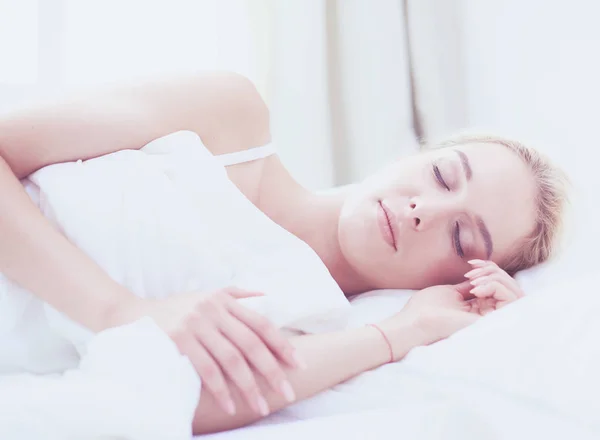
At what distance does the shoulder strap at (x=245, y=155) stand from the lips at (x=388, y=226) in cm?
29

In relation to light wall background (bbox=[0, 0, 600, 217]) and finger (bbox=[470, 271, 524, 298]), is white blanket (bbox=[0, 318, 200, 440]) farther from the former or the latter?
light wall background (bbox=[0, 0, 600, 217])

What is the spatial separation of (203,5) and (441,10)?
798mm

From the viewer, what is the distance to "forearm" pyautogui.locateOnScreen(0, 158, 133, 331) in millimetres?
773

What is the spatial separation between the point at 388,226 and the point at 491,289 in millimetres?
208

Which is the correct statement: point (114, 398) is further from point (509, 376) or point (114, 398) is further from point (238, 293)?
point (509, 376)

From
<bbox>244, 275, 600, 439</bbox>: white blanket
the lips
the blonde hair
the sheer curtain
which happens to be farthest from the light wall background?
<bbox>244, 275, 600, 439</bbox>: white blanket

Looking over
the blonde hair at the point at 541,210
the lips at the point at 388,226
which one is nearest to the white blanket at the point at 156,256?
the lips at the point at 388,226

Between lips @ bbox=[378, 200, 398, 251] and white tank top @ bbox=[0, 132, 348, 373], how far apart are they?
22cm

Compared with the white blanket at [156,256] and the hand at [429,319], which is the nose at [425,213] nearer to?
the hand at [429,319]

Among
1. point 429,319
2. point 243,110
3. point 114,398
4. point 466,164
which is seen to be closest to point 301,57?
point 243,110

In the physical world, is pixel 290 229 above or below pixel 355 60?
below

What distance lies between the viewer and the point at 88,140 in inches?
39.0

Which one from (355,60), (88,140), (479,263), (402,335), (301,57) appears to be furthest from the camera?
(355,60)

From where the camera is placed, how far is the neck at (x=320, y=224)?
1.28 metres
